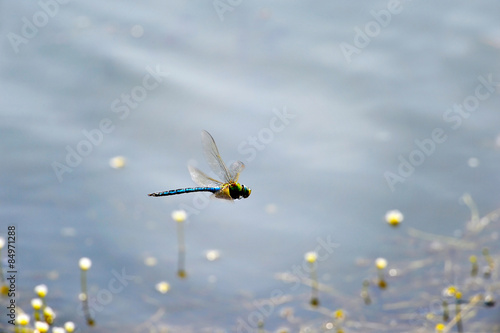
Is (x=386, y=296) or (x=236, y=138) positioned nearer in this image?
(x=386, y=296)

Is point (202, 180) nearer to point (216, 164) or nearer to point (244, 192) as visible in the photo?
point (216, 164)

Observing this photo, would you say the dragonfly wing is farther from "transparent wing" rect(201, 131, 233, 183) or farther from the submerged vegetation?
the submerged vegetation

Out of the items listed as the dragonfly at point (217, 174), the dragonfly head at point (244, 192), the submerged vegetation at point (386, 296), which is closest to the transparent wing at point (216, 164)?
the dragonfly at point (217, 174)

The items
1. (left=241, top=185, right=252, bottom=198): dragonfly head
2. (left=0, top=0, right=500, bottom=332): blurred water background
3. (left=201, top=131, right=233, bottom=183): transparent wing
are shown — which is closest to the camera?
(left=241, top=185, right=252, bottom=198): dragonfly head

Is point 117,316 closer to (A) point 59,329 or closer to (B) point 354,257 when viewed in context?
(A) point 59,329

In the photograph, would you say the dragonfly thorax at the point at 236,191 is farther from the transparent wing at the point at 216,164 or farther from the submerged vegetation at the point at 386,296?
the submerged vegetation at the point at 386,296

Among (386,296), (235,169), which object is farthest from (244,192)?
(386,296)

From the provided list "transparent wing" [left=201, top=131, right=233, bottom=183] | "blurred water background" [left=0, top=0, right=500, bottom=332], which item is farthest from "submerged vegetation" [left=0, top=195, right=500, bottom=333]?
"transparent wing" [left=201, top=131, right=233, bottom=183]

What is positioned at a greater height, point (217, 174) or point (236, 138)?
point (236, 138)

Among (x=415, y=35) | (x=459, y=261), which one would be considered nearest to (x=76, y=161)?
(x=459, y=261)
